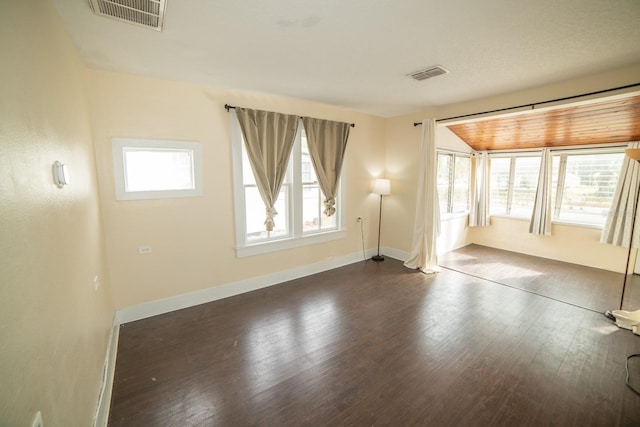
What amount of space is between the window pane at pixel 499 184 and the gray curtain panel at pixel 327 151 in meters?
4.03

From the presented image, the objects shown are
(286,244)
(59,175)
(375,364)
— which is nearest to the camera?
(59,175)

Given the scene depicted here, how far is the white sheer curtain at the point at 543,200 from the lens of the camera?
5070mm

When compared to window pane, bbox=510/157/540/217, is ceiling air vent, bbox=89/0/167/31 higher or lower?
higher

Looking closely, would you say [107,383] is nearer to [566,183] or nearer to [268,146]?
[268,146]

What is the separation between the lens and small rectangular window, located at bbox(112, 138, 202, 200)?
107 inches

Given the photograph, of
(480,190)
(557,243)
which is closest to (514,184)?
(480,190)

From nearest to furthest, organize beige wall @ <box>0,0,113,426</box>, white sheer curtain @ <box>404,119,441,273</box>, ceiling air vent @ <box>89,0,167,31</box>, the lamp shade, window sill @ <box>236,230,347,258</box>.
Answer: beige wall @ <box>0,0,113,426</box> < ceiling air vent @ <box>89,0,167,31</box> < window sill @ <box>236,230,347,258</box> < white sheer curtain @ <box>404,119,441,273</box> < the lamp shade

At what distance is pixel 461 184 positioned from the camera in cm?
593

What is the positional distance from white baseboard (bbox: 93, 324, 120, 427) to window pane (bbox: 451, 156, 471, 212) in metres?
6.06

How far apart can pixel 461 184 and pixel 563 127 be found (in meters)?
2.03

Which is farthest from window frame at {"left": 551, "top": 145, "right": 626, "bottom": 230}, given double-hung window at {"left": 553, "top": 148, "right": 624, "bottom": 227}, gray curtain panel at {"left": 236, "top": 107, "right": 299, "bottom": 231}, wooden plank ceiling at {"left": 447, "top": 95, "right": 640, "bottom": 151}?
gray curtain panel at {"left": 236, "top": 107, "right": 299, "bottom": 231}

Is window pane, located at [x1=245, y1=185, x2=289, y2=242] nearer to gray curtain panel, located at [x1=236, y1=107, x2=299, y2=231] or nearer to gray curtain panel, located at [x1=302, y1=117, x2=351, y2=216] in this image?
gray curtain panel, located at [x1=236, y1=107, x2=299, y2=231]

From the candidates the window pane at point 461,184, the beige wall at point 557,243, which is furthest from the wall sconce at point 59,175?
the beige wall at point 557,243

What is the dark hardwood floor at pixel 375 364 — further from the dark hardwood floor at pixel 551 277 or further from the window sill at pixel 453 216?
the window sill at pixel 453 216
